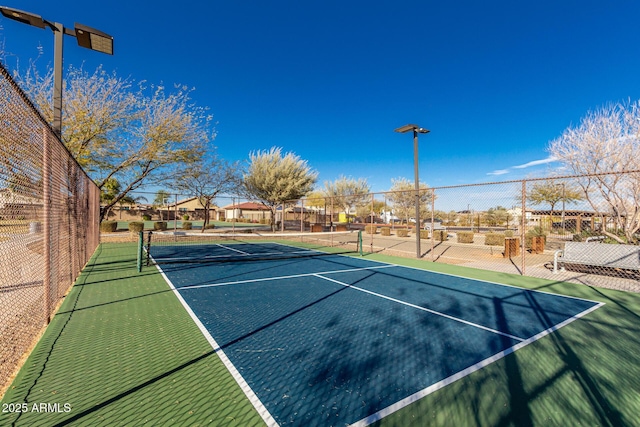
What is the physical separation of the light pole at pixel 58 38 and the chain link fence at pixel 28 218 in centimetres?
73

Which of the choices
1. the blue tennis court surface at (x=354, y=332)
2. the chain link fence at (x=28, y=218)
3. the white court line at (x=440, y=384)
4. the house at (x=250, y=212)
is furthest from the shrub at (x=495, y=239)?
the house at (x=250, y=212)

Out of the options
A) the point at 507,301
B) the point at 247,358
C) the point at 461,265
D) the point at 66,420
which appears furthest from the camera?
the point at 461,265

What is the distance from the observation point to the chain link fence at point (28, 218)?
2.63 meters

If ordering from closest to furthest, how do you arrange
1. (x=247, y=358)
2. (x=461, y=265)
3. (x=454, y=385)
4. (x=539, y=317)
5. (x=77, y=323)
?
(x=454, y=385)
(x=247, y=358)
(x=77, y=323)
(x=539, y=317)
(x=461, y=265)

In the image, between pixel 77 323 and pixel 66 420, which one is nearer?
pixel 66 420

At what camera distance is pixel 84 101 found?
966cm

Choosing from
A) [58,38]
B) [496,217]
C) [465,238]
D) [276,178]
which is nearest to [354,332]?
[58,38]

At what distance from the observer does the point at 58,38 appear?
4.65 meters

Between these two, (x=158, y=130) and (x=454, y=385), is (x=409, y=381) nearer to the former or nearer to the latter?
(x=454, y=385)

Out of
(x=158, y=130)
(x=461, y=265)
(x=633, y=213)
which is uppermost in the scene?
(x=158, y=130)

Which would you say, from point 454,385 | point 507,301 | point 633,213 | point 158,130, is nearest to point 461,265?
point 507,301

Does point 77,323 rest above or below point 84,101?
below

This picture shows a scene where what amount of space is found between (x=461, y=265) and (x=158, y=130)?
13.0 metres

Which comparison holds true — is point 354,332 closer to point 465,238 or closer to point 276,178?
point 465,238
